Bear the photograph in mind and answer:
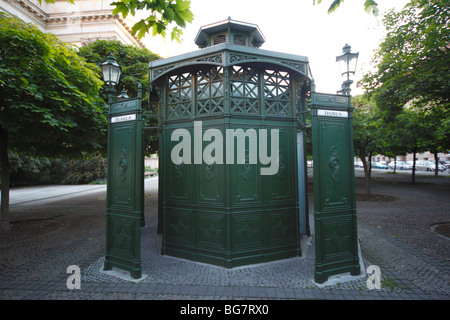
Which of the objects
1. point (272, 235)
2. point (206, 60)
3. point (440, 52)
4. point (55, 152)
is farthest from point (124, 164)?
point (440, 52)

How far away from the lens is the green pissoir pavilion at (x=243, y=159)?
499 cm

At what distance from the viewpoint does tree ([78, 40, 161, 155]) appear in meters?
Result: 13.0

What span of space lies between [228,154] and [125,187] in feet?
7.74

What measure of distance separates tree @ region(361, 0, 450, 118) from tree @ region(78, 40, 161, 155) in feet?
34.1

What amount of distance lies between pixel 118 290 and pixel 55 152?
904 centimetres

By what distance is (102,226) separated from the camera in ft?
31.6

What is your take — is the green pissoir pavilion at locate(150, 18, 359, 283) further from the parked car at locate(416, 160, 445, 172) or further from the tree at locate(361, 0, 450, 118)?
the parked car at locate(416, 160, 445, 172)

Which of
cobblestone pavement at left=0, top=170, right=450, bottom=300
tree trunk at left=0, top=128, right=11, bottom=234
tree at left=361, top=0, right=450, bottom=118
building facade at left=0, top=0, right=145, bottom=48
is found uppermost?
building facade at left=0, top=0, right=145, bottom=48

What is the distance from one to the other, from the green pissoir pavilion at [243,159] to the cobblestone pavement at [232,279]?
0.41 metres

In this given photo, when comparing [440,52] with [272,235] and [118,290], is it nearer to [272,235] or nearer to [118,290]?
[272,235]

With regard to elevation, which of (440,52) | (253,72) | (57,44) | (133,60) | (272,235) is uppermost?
(133,60)

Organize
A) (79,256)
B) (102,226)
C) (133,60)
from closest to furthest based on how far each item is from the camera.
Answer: (79,256) < (102,226) < (133,60)

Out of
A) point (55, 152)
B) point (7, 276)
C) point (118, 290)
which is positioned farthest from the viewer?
point (55, 152)

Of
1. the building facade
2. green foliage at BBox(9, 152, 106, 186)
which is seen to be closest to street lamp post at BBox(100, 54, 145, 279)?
green foliage at BBox(9, 152, 106, 186)
